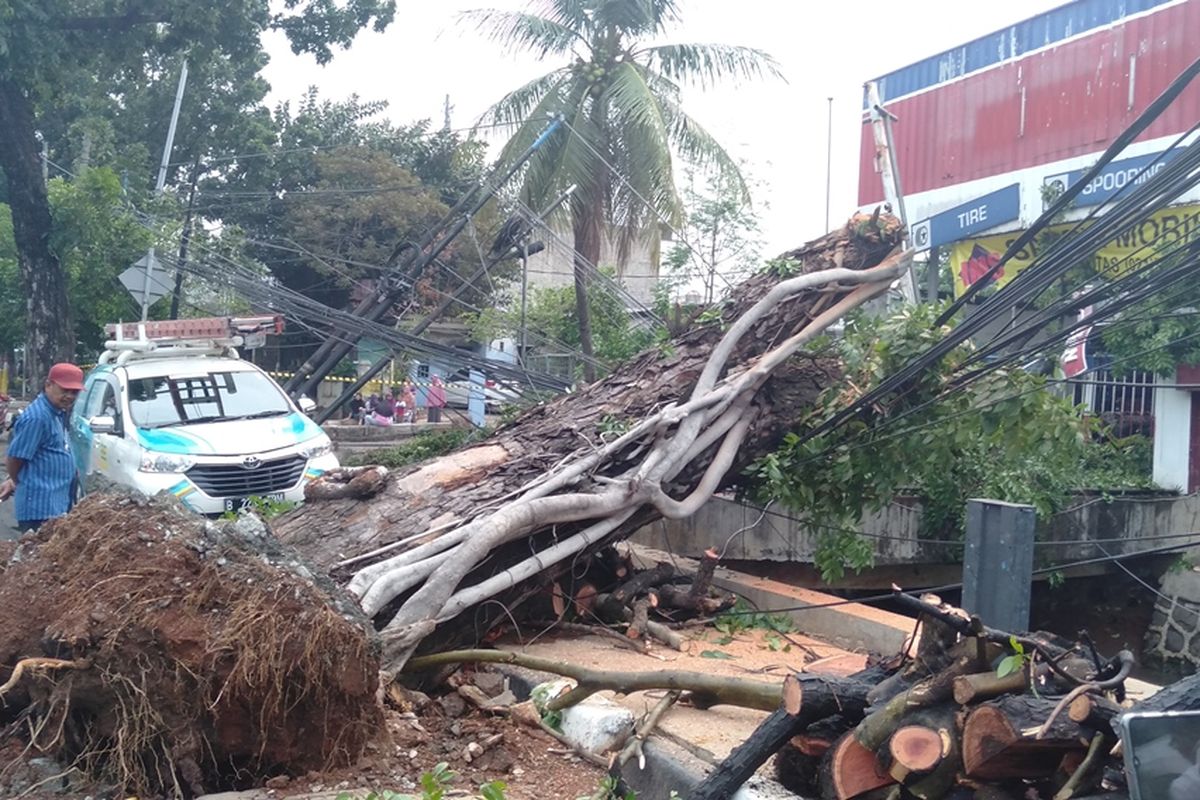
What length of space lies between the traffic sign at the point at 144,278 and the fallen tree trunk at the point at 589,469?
9.07m

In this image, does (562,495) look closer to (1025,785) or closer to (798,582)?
(1025,785)

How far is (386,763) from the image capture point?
16.2ft

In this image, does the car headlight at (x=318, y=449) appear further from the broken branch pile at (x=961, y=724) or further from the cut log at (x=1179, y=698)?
the cut log at (x=1179, y=698)

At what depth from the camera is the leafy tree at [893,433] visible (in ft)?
23.2

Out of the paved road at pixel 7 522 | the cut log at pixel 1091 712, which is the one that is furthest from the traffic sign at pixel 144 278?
the cut log at pixel 1091 712

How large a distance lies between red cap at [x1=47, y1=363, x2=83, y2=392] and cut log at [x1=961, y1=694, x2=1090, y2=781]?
5506 millimetres

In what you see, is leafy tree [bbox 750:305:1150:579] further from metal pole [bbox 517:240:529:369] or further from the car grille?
metal pole [bbox 517:240:529:369]

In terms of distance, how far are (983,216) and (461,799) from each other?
13.6 metres

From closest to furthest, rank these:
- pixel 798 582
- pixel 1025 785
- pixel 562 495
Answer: pixel 1025 785 < pixel 562 495 < pixel 798 582

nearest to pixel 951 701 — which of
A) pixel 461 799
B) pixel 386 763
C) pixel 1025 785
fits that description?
pixel 1025 785

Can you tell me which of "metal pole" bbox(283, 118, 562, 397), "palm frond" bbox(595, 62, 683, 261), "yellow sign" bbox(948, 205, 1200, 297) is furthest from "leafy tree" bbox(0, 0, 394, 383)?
"yellow sign" bbox(948, 205, 1200, 297)

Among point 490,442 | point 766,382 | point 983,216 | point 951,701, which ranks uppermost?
point 983,216

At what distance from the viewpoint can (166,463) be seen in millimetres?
9406

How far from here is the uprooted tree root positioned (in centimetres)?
440
